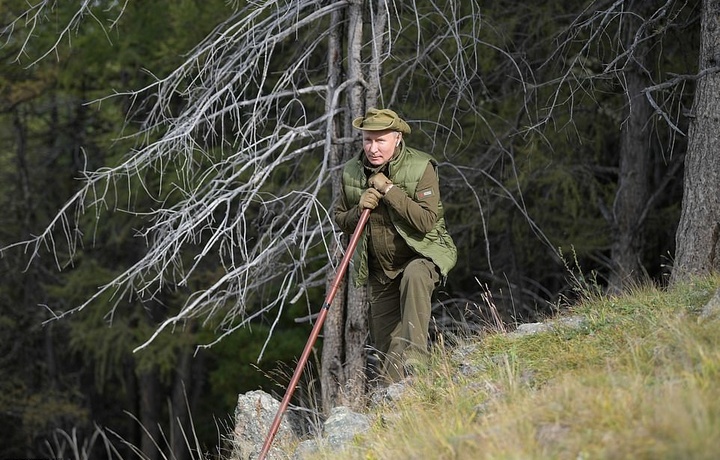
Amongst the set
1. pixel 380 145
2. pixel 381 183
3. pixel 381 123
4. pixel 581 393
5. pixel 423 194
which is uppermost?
pixel 381 123

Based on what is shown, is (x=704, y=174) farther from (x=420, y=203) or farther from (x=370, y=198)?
(x=370, y=198)

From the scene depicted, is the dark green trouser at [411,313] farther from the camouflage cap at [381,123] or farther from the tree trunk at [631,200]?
the tree trunk at [631,200]

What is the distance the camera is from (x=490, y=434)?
3.97m

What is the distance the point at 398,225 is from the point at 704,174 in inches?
94.7

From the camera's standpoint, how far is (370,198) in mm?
5996

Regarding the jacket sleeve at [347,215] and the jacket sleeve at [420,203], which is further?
the jacket sleeve at [347,215]

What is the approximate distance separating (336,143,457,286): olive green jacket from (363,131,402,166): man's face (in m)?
0.06

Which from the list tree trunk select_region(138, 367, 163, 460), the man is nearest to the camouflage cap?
the man

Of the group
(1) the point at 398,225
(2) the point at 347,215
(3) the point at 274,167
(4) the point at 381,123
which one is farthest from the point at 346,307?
(4) the point at 381,123

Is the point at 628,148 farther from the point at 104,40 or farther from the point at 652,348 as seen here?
the point at 104,40

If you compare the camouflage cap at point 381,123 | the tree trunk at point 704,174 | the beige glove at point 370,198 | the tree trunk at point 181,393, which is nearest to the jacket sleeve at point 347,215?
the beige glove at point 370,198

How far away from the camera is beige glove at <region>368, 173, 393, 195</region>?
6.00 m

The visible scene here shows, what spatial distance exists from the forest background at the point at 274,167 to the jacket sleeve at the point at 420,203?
57cm

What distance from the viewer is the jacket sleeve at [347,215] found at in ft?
20.5
